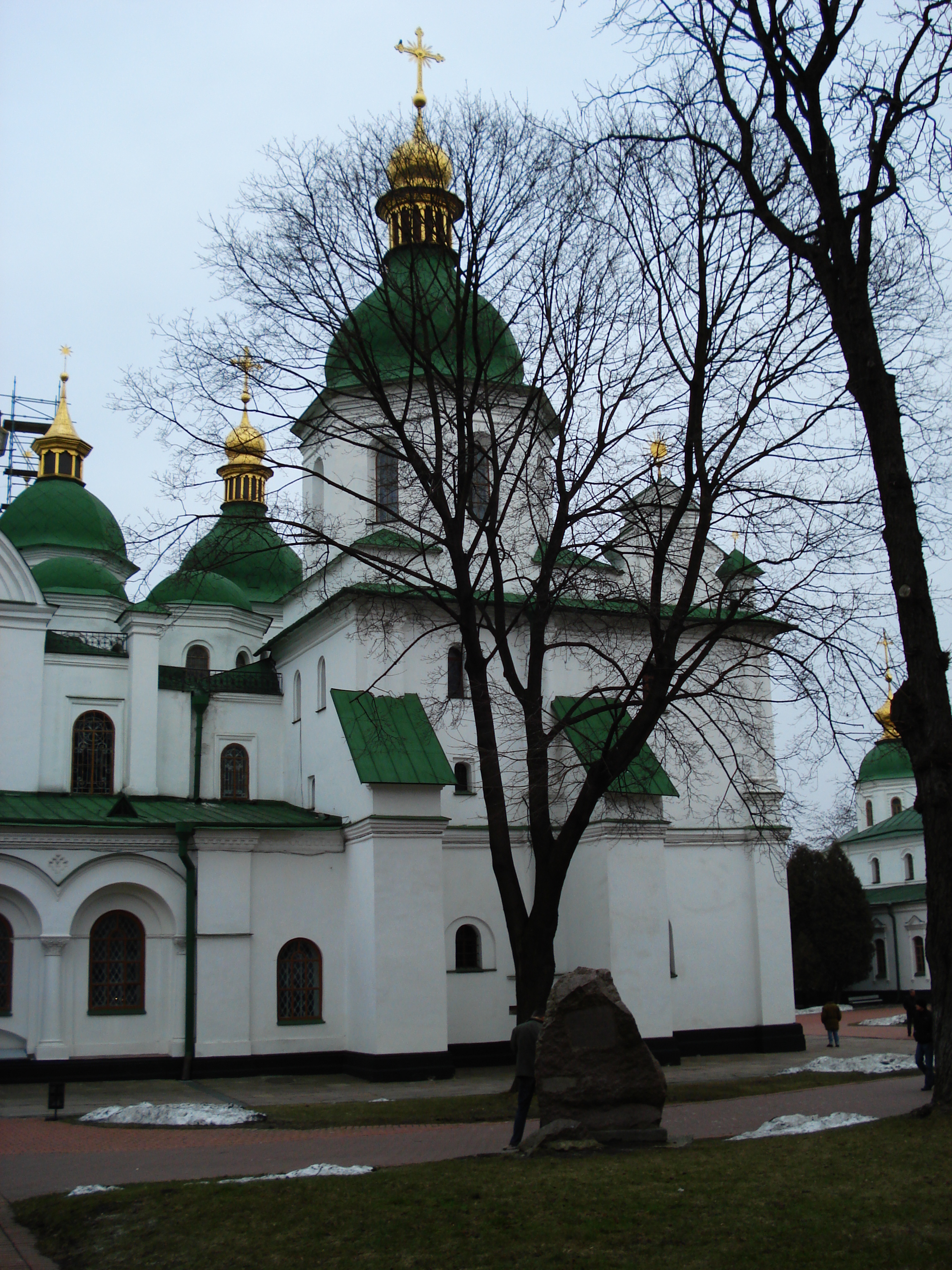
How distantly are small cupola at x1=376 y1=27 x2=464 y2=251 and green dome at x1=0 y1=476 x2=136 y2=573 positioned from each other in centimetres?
1716

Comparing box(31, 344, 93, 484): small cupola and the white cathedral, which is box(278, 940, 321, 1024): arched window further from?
box(31, 344, 93, 484): small cupola

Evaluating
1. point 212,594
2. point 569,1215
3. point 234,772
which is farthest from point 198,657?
point 569,1215

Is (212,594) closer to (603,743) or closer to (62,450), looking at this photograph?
(62,450)

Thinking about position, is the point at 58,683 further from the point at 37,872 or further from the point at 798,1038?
the point at 798,1038

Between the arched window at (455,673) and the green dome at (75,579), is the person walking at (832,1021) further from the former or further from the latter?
the green dome at (75,579)

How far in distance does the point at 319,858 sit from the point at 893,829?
45.0 meters

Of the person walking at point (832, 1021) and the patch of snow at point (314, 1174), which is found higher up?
the patch of snow at point (314, 1174)

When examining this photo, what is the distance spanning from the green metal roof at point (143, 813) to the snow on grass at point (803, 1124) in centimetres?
1174

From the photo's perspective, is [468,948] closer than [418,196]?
No

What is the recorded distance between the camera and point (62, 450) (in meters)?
35.2

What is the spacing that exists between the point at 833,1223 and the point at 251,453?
11782mm

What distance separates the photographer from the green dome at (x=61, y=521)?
3291 centimetres

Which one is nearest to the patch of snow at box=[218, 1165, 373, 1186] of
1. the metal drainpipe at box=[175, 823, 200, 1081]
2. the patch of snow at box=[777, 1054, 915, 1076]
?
the patch of snow at box=[777, 1054, 915, 1076]

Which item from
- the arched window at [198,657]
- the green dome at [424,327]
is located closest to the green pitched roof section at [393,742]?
the green dome at [424,327]
